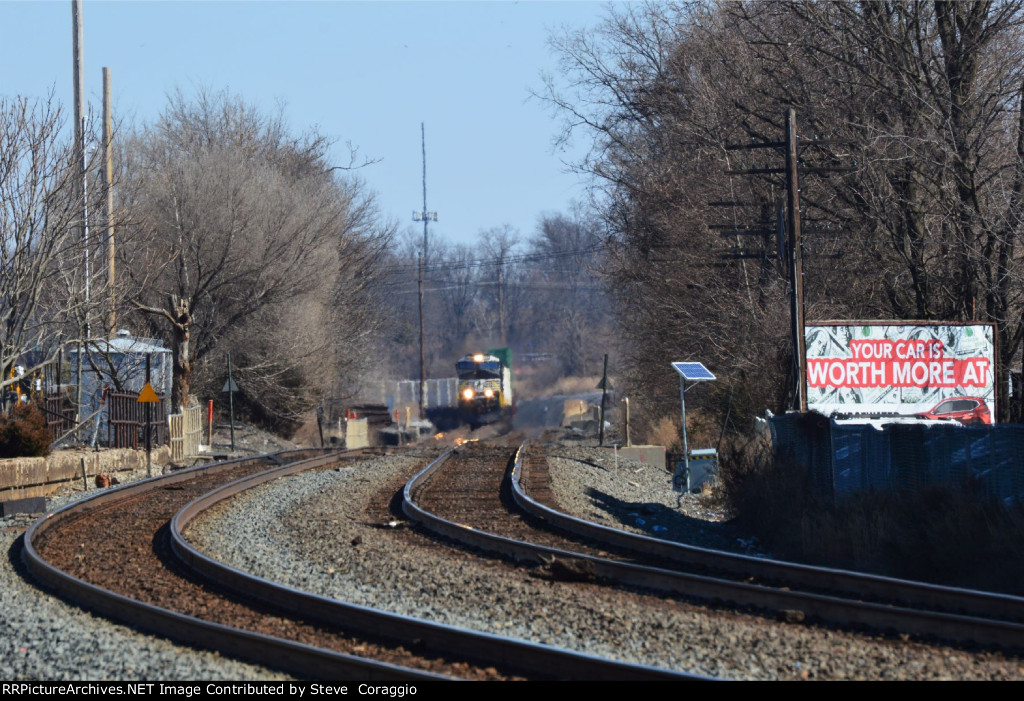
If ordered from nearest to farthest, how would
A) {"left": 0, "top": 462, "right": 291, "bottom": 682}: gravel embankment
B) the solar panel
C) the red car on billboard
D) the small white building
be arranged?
{"left": 0, "top": 462, "right": 291, "bottom": 682}: gravel embankment < the red car on billboard < the solar panel < the small white building

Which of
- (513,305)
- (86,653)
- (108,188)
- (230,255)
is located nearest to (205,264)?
(230,255)

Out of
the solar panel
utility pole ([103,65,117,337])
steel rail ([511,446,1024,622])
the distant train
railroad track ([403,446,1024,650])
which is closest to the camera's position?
railroad track ([403,446,1024,650])

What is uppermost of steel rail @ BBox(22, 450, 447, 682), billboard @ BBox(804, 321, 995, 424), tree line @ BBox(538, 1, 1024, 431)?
tree line @ BBox(538, 1, 1024, 431)

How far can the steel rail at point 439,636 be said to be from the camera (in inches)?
257

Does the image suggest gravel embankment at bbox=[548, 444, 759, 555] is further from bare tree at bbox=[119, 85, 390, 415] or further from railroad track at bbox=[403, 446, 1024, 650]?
bare tree at bbox=[119, 85, 390, 415]

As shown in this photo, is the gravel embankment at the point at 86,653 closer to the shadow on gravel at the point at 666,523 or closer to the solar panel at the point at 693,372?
the shadow on gravel at the point at 666,523

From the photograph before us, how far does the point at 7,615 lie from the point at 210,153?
35.5 meters

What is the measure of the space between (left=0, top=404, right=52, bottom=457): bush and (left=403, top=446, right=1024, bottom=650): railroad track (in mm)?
A: 8982

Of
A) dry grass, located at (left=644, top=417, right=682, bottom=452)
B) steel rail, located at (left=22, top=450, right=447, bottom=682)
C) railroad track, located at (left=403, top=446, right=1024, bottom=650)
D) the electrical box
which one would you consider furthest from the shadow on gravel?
dry grass, located at (left=644, top=417, right=682, bottom=452)

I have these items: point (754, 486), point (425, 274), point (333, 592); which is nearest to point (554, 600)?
point (333, 592)

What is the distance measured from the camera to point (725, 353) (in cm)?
2978

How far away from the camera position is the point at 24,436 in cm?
2048

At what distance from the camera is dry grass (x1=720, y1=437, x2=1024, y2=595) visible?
11068 mm

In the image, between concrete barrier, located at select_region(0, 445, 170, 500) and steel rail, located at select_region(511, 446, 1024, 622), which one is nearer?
steel rail, located at select_region(511, 446, 1024, 622)
